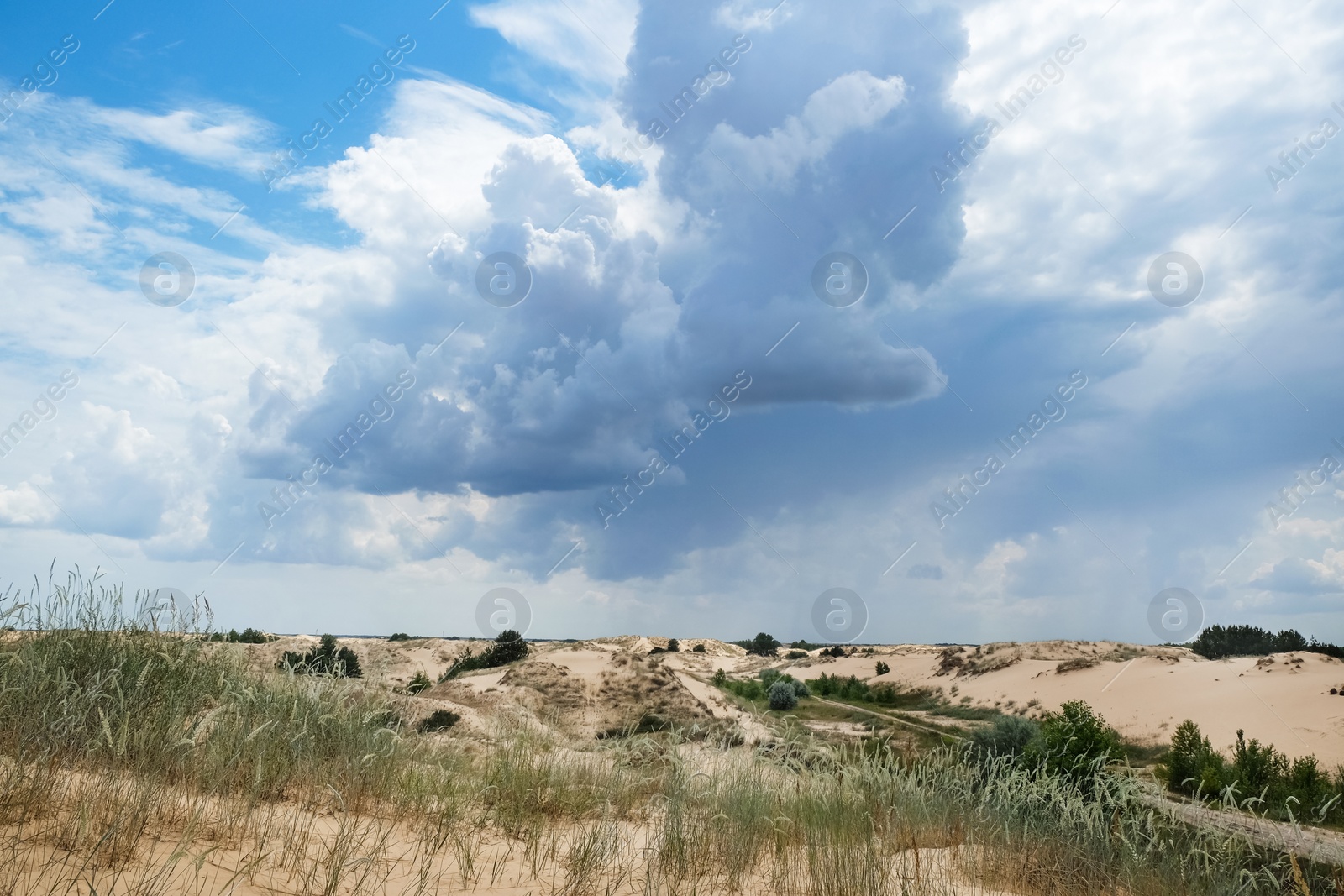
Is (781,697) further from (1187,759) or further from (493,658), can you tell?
(1187,759)

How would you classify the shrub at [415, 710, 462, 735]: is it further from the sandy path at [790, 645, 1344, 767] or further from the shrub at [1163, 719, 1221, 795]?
the sandy path at [790, 645, 1344, 767]

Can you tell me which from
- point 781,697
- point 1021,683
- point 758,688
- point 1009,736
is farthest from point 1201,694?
point 1009,736

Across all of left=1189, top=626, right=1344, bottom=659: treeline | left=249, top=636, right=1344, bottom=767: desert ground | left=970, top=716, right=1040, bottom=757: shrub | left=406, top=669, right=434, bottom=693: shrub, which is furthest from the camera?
left=1189, top=626, right=1344, bottom=659: treeline

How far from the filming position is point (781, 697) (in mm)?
27141

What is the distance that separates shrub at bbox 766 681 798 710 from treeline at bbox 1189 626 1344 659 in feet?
81.0

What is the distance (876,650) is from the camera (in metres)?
68.4

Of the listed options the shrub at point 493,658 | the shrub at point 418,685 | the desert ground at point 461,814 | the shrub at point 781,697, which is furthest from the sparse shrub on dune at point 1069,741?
the shrub at point 493,658

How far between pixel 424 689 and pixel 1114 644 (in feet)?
142

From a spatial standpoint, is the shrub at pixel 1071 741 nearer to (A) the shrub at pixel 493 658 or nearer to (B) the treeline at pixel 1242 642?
(A) the shrub at pixel 493 658

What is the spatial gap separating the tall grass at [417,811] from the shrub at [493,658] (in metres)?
15.6

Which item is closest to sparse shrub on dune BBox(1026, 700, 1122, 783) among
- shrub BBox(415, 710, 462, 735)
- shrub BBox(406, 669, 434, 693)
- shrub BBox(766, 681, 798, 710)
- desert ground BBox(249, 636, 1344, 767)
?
desert ground BBox(249, 636, 1344, 767)

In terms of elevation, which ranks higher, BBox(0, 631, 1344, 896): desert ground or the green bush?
BBox(0, 631, 1344, 896): desert ground

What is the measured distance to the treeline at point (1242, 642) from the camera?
38469mm

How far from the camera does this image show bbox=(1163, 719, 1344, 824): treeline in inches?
648
